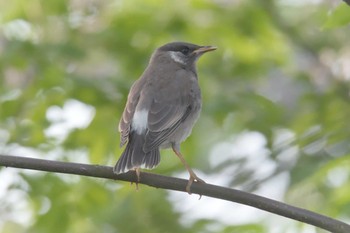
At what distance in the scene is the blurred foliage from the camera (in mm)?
6527

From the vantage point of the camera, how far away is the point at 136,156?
528cm

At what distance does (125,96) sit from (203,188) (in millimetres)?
3333

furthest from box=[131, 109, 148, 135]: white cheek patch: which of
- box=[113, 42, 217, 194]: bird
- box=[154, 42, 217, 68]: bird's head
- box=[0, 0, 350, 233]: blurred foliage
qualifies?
box=[154, 42, 217, 68]: bird's head

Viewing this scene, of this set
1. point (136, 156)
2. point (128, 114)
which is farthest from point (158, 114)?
point (136, 156)

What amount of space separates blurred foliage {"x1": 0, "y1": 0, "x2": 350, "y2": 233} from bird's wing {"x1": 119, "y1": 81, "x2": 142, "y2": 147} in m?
0.90

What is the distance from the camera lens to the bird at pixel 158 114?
5.43 meters

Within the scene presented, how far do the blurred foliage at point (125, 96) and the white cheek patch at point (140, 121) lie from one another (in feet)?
2.90

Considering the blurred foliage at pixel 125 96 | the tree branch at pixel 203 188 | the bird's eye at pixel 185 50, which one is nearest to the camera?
the tree branch at pixel 203 188

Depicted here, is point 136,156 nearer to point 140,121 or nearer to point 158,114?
point 140,121

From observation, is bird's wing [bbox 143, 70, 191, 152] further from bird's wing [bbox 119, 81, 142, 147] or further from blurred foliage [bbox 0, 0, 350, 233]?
blurred foliage [bbox 0, 0, 350, 233]

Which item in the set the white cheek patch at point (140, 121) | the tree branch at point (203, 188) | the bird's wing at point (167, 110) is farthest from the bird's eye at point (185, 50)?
the tree branch at point (203, 188)

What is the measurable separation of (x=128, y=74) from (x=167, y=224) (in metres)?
2.65

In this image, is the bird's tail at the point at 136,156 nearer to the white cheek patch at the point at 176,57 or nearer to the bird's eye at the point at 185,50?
the white cheek patch at the point at 176,57

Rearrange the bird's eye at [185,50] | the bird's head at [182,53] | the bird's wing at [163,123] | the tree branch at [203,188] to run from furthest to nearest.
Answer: the bird's eye at [185,50]
the bird's head at [182,53]
the bird's wing at [163,123]
the tree branch at [203,188]
